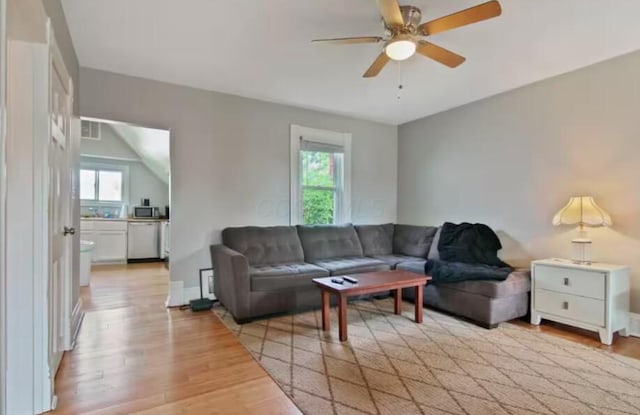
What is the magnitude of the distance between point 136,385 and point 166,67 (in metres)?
2.73

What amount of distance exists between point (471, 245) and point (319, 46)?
8.67ft

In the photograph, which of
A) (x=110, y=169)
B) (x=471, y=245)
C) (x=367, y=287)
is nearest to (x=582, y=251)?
(x=471, y=245)

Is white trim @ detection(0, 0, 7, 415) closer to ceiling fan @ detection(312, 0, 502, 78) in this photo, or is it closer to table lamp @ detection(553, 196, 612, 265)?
ceiling fan @ detection(312, 0, 502, 78)

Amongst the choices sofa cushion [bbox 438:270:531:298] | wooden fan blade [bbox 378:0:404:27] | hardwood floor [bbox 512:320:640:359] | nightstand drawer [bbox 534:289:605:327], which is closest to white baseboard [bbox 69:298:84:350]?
wooden fan blade [bbox 378:0:404:27]

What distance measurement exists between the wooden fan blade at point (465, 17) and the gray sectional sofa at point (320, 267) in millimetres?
2183

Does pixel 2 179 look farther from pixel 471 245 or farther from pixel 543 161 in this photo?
pixel 543 161

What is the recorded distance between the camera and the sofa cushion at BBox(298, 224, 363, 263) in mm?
4223

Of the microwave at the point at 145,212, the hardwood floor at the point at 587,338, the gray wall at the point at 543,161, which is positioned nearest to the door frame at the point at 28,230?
Answer: the hardwood floor at the point at 587,338

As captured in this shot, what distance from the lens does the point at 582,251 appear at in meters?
3.07

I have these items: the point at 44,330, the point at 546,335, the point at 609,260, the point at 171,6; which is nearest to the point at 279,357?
the point at 44,330

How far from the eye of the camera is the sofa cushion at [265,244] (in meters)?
3.81

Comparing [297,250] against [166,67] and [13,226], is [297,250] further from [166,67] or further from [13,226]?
[13,226]

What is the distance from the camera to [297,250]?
4.09 metres

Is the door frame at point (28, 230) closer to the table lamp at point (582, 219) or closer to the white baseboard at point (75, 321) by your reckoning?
the white baseboard at point (75, 321)
